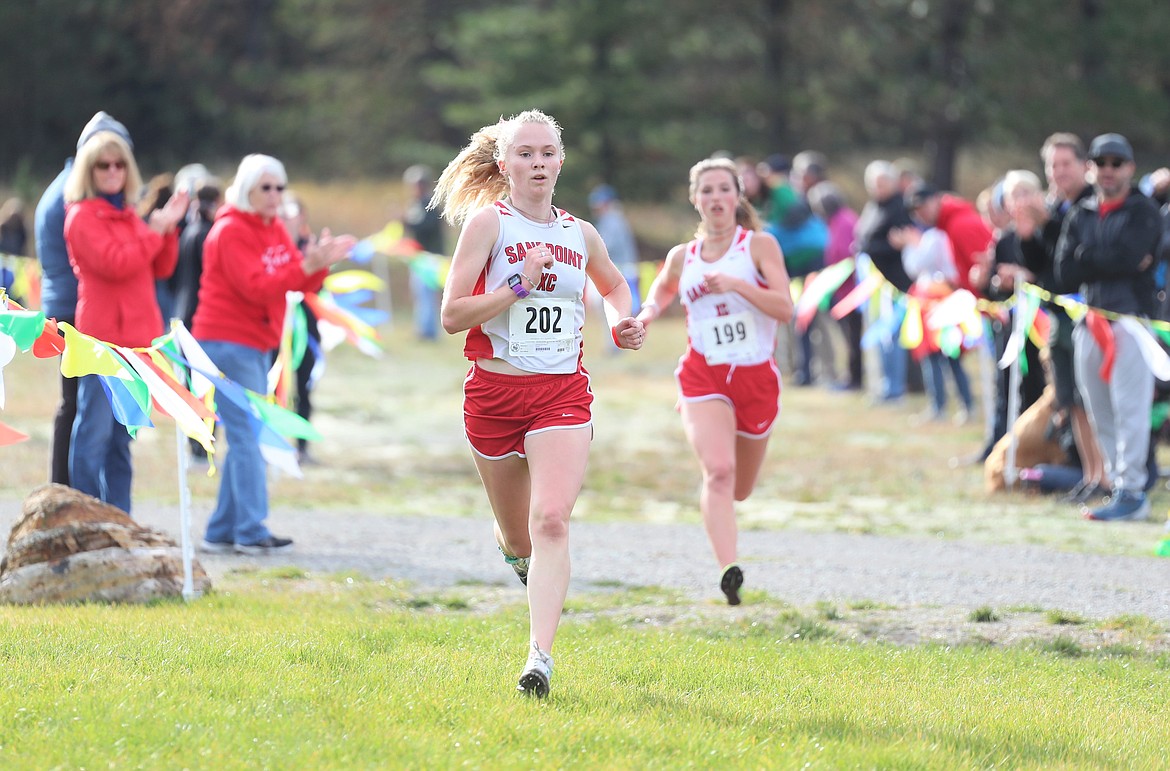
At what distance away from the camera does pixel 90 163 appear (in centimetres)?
789

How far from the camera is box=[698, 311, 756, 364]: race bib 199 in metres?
7.45

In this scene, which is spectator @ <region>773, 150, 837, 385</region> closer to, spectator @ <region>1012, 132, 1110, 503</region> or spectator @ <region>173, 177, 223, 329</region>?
spectator @ <region>1012, 132, 1110, 503</region>

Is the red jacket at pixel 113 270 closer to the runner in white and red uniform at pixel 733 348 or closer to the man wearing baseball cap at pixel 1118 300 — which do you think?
the runner in white and red uniform at pixel 733 348

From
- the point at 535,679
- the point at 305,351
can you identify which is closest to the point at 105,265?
the point at 535,679

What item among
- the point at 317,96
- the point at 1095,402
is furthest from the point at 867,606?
the point at 317,96

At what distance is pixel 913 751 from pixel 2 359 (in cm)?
366

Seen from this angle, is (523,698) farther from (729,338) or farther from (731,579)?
(729,338)

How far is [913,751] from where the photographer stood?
4691 millimetres

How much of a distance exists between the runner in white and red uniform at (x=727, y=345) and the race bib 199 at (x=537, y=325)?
5.93 ft

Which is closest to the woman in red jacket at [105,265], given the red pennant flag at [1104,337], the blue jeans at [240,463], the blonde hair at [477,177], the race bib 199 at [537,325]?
the blue jeans at [240,463]

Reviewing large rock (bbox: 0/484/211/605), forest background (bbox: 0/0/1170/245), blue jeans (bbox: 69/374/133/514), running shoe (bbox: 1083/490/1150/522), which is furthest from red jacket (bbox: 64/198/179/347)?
forest background (bbox: 0/0/1170/245)

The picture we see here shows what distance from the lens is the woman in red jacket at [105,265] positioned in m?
7.91

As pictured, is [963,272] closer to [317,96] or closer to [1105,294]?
[1105,294]

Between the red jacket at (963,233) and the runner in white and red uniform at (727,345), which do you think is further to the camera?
the red jacket at (963,233)
